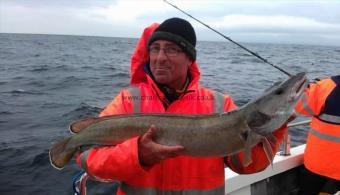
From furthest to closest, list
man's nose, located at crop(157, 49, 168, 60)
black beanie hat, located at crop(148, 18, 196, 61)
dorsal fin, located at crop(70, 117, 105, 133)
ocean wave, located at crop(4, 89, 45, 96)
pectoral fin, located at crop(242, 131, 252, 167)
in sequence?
1. ocean wave, located at crop(4, 89, 45, 96)
2. black beanie hat, located at crop(148, 18, 196, 61)
3. man's nose, located at crop(157, 49, 168, 60)
4. dorsal fin, located at crop(70, 117, 105, 133)
5. pectoral fin, located at crop(242, 131, 252, 167)

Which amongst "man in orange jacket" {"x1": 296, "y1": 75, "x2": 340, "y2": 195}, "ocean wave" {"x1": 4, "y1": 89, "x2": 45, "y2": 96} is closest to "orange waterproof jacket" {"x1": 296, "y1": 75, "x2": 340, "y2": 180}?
"man in orange jacket" {"x1": 296, "y1": 75, "x2": 340, "y2": 195}

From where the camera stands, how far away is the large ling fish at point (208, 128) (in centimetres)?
296

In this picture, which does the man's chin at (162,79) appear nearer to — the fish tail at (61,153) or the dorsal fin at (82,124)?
the dorsal fin at (82,124)

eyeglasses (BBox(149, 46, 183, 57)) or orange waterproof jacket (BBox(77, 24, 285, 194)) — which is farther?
eyeglasses (BBox(149, 46, 183, 57))

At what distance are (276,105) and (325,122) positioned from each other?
2.92 metres

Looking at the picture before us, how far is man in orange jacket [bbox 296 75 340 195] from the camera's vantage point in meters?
5.39

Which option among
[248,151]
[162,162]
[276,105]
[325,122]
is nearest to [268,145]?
[248,151]

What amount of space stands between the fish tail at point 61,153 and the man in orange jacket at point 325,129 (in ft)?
10.6

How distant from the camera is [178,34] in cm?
352

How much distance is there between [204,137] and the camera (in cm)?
306

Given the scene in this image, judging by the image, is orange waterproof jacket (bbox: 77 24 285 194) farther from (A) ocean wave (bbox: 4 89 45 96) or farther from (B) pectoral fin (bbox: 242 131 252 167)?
(A) ocean wave (bbox: 4 89 45 96)

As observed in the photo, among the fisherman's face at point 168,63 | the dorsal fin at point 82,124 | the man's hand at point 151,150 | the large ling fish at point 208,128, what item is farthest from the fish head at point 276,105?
the dorsal fin at point 82,124

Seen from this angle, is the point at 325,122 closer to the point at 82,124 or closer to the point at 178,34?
the point at 178,34

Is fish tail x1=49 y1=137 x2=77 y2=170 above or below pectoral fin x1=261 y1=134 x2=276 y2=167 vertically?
below
